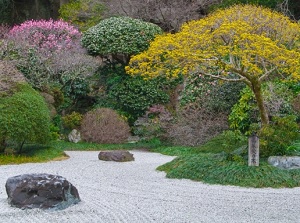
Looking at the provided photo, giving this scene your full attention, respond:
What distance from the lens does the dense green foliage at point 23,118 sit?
39.4 feet

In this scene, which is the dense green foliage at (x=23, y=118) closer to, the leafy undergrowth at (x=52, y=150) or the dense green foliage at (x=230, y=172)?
the leafy undergrowth at (x=52, y=150)

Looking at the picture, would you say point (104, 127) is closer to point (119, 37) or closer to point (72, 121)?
point (72, 121)

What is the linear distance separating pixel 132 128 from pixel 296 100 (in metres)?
6.13

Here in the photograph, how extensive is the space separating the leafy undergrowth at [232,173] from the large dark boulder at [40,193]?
3.29m

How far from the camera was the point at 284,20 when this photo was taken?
1170 cm

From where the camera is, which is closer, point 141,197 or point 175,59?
point 141,197

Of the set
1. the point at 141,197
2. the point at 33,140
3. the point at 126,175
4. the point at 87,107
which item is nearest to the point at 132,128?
the point at 87,107

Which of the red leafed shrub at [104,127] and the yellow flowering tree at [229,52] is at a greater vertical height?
the yellow flowering tree at [229,52]

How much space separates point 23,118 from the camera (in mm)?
12141

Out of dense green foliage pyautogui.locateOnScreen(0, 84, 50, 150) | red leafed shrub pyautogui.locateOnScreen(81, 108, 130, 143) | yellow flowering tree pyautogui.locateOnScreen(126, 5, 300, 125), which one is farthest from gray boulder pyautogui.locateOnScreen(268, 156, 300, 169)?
red leafed shrub pyautogui.locateOnScreen(81, 108, 130, 143)

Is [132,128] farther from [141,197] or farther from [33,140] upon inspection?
[141,197]

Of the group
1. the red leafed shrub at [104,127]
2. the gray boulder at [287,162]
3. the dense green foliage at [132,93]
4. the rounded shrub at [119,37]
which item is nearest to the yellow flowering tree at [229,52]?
the gray boulder at [287,162]

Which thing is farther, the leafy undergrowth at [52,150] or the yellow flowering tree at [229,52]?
the leafy undergrowth at [52,150]

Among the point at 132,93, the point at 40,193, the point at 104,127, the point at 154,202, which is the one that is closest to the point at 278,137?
the point at 154,202
